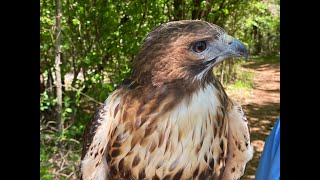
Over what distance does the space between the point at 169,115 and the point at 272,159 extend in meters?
0.96

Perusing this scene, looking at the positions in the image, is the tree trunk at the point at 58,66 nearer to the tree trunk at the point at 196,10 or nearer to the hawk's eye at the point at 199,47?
the tree trunk at the point at 196,10

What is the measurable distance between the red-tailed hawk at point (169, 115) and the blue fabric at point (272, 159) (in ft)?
1.61

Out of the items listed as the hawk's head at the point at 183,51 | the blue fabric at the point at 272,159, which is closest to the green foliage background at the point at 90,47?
the blue fabric at the point at 272,159

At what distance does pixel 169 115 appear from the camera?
1685mm

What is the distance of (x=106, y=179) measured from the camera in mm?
1854

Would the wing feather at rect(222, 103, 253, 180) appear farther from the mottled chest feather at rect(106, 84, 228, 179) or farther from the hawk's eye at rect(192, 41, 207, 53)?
the hawk's eye at rect(192, 41, 207, 53)

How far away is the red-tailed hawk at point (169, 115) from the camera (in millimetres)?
1583

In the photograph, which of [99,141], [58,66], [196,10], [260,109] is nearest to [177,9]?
[196,10]
